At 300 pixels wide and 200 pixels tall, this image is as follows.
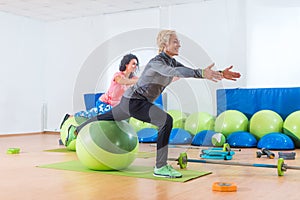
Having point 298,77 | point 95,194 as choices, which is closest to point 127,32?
point 298,77

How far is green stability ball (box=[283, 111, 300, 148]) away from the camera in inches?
220

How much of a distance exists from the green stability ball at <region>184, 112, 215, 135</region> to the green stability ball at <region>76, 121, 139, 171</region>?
9.51 feet

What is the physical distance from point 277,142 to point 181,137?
1.46 m

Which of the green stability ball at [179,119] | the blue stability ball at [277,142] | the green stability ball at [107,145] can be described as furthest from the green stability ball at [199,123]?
the green stability ball at [107,145]

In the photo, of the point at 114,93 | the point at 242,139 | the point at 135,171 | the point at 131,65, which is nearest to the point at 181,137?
the point at 242,139

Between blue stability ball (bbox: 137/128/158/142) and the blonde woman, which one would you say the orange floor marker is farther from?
blue stability ball (bbox: 137/128/158/142)

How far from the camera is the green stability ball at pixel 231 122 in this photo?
238 inches

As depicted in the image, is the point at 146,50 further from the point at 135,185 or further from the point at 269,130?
the point at 135,185

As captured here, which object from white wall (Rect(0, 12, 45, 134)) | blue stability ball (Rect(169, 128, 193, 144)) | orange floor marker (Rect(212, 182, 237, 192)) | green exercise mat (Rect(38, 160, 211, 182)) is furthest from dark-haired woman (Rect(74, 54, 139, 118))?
white wall (Rect(0, 12, 45, 134))

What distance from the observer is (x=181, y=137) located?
238 inches

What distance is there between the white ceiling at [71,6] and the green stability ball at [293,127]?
10.1 ft

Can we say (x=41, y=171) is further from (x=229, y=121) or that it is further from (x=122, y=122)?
(x=229, y=121)

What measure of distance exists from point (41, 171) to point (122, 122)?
2.86 feet

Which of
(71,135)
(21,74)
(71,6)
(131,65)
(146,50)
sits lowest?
(71,135)
